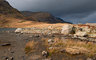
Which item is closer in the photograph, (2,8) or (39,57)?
(39,57)

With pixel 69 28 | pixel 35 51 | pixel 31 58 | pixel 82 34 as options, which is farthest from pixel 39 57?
pixel 69 28

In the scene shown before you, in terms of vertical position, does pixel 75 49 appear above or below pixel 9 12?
below

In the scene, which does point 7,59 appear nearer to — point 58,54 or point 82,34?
point 58,54

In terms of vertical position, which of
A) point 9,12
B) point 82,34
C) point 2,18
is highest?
point 9,12

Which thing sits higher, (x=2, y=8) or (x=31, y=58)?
(x=2, y=8)

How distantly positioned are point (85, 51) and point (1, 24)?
124 m

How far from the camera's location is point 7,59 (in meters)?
7.37

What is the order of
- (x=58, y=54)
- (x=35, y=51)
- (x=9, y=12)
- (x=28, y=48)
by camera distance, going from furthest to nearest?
(x=9, y=12) → (x=28, y=48) → (x=35, y=51) → (x=58, y=54)

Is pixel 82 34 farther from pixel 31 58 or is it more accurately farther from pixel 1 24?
pixel 1 24

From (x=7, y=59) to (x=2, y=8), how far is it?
582 ft

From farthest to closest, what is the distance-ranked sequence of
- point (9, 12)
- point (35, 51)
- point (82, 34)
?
point (9, 12)
point (82, 34)
point (35, 51)

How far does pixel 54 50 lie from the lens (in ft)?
29.2

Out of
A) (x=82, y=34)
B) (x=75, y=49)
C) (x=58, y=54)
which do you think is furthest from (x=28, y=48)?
(x=82, y=34)

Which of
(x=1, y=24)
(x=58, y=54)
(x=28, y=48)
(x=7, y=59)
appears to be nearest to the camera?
(x=7, y=59)
